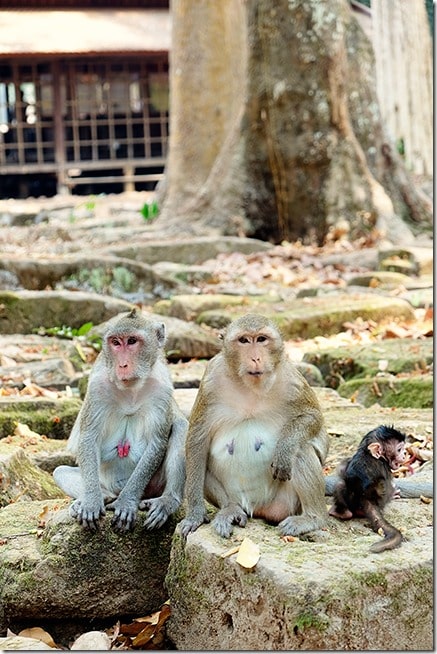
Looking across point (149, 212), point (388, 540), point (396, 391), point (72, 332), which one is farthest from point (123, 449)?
point (149, 212)

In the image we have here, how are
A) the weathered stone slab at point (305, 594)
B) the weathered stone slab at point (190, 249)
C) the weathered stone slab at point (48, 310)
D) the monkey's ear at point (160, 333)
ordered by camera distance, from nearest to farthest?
the weathered stone slab at point (305, 594) < the monkey's ear at point (160, 333) < the weathered stone slab at point (48, 310) < the weathered stone slab at point (190, 249)

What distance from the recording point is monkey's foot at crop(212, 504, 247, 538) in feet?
12.4

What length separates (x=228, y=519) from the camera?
3873mm

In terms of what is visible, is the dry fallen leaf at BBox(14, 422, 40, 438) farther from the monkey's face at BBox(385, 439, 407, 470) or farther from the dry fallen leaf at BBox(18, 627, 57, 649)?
the monkey's face at BBox(385, 439, 407, 470)

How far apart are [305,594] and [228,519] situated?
0.64 meters

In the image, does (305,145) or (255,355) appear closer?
(255,355)

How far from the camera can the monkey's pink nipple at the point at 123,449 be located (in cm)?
452

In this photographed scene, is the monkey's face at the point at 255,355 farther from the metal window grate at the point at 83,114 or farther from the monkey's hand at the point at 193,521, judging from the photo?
the metal window grate at the point at 83,114

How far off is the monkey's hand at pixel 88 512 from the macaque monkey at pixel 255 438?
38 cm

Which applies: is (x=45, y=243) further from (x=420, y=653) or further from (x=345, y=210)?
(x=420, y=653)

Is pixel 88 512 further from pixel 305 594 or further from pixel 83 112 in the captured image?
pixel 83 112

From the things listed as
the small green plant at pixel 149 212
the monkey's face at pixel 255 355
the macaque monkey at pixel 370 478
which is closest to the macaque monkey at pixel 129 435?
the monkey's face at pixel 255 355

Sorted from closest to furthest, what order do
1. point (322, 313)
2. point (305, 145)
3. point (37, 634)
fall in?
1. point (37, 634)
2. point (322, 313)
3. point (305, 145)

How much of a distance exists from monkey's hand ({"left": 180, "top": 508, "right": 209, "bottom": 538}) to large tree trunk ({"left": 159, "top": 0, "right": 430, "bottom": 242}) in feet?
31.4
